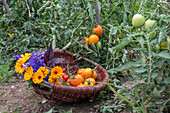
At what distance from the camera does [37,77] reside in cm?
141

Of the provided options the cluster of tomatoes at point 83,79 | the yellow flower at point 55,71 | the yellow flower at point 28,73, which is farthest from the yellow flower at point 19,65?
the cluster of tomatoes at point 83,79

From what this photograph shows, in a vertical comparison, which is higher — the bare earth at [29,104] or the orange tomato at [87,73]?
the orange tomato at [87,73]

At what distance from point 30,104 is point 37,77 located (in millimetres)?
315

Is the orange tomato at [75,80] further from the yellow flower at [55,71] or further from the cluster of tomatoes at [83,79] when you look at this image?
the yellow flower at [55,71]

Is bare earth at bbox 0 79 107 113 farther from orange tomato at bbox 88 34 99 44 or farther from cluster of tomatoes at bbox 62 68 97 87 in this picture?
orange tomato at bbox 88 34 99 44

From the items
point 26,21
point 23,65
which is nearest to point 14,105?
point 23,65

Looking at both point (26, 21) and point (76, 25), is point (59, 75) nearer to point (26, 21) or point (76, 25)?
point (76, 25)

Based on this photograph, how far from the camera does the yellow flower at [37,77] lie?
54.6 inches

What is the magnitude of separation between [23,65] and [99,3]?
0.97 metres

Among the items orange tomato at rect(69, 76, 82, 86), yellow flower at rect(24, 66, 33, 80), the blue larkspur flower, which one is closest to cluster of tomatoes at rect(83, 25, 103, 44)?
orange tomato at rect(69, 76, 82, 86)

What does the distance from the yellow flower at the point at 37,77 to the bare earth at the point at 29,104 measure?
256mm

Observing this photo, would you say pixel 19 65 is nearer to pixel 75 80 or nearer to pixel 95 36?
pixel 75 80

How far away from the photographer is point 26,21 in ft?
9.30

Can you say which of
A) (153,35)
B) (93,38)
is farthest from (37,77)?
(153,35)
